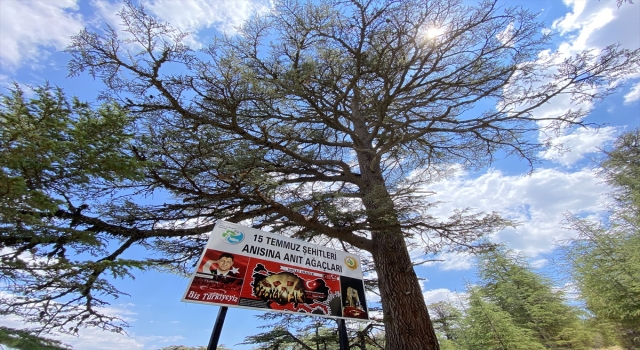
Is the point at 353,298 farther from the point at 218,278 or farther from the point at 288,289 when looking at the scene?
the point at 218,278

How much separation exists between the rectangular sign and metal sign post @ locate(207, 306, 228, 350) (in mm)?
63

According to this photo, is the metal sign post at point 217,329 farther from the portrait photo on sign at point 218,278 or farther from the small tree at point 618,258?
the small tree at point 618,258

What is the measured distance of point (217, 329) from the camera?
6.62 feet

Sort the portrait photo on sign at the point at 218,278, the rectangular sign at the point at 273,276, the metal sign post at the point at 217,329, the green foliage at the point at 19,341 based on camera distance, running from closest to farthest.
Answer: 1. the green foliage at the point at 19,341
2. the metal sign post at the point at 217,329
3. the portrait photo on sign at the point at 218,278
4. the rectangular sign at the point at 273,276

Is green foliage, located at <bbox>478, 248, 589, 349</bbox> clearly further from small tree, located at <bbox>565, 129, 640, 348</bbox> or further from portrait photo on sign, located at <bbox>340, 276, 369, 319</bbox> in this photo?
portrait photo on sign, located at <bbox>340, 276, 369, 319</bbox>

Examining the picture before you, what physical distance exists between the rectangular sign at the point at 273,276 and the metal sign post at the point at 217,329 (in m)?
0.06

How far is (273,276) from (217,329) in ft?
1.98

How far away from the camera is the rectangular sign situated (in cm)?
219

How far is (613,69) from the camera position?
12.2 ft

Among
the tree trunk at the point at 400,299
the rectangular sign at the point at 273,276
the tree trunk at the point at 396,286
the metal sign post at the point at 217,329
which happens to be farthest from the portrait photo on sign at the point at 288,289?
the tree trunk at the point at 400,299

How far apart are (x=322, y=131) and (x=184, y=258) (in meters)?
3.78

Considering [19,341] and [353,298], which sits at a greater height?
[353,298]

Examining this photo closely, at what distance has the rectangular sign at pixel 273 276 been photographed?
2.19 metres

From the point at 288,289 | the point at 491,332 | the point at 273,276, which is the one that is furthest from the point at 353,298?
the point at 491,332
